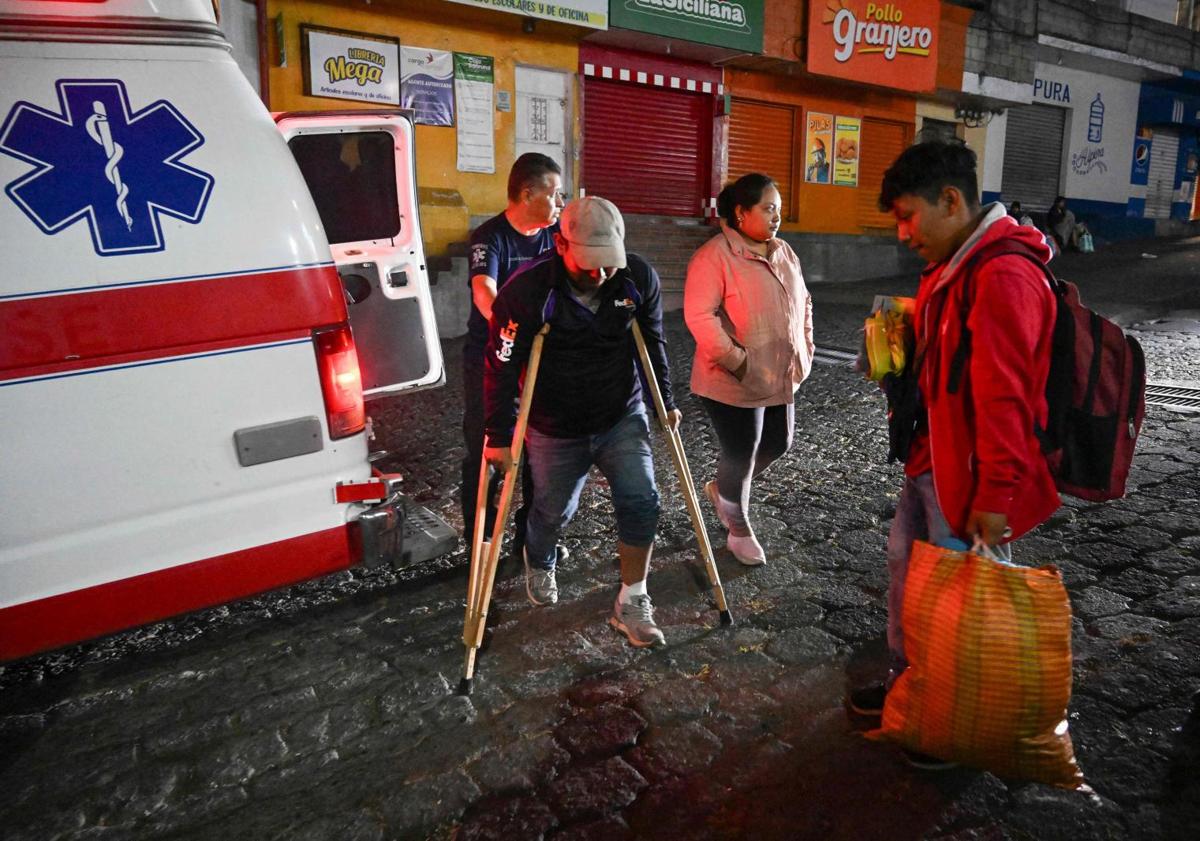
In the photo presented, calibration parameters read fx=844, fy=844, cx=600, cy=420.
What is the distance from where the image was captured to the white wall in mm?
22391

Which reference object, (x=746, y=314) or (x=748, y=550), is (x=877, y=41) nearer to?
(x=746, y=314)

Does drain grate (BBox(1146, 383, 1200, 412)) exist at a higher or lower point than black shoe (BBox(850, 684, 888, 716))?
higher

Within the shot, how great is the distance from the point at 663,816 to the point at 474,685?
1046 millimetres

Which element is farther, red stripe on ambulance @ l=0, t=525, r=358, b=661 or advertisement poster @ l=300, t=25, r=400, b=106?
advertisement poster @ l=300, t=25, r=400, b=106

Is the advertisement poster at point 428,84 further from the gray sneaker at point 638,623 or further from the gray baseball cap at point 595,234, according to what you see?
the gray sneaker at point 638,623

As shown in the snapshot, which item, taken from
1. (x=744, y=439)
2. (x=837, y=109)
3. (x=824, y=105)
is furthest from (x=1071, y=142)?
(x=744, y=439)

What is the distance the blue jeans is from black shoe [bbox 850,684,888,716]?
40.3 inches

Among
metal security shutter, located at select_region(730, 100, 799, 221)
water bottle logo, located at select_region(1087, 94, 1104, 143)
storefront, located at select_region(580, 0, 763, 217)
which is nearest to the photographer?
storefront, located at select_region(580, 0, 763, 217)

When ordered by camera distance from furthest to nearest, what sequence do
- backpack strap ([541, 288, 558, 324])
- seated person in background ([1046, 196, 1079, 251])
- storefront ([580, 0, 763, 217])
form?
seated person in background ([1046, 196, 1079, 251]), storefront ([580, 0, 763, 217]), backpack strap ([541, 288, 558, 324])

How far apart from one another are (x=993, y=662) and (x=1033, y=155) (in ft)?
79.1

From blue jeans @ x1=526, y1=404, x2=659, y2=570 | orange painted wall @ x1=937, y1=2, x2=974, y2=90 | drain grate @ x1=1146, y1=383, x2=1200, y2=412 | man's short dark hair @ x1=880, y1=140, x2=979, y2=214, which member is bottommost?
drain grate @ x1=1146, y1=383, x2=1200, y2=412

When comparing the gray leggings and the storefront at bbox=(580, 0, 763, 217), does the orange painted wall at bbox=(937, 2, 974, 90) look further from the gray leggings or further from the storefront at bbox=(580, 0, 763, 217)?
the gray leggings

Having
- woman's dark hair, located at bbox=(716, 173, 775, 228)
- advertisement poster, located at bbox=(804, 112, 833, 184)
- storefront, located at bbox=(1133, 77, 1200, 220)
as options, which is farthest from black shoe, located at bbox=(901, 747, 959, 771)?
storefront, located at bbox=(1133, 77, 1200, 220)

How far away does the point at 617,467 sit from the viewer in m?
3.55
